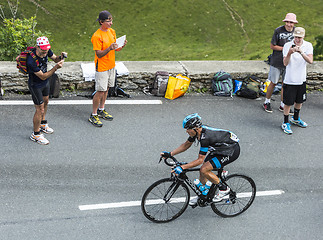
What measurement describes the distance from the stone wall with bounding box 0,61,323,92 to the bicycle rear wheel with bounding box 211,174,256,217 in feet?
14.9

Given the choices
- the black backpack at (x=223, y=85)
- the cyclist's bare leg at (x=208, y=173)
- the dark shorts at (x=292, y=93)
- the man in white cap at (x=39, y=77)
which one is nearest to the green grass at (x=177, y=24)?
the black backpack at (x=223, y=85)

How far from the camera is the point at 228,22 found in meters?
23.4

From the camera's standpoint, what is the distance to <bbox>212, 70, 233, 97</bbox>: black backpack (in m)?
10.3

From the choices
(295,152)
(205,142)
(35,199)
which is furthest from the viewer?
(295,152)

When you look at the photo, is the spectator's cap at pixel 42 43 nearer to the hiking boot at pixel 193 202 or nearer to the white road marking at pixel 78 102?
the white road marking at pixel 78 102

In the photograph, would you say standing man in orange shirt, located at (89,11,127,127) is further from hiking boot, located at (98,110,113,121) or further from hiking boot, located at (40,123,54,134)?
hiking boot, located at (40,123,54,134)

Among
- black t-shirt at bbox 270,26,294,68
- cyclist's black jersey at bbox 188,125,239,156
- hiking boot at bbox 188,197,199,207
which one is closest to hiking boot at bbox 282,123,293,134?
black t-shirt at bbox 270,26,294,68

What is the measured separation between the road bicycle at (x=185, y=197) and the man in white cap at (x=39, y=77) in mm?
2792

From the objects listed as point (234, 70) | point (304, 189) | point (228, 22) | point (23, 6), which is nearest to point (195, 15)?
point (228, 22)

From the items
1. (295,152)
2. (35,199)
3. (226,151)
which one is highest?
(226,151)

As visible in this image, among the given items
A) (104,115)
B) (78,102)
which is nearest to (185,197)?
(104,115)

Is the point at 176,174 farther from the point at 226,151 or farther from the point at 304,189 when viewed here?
the point at 304,189

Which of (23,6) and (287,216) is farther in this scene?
(23,6)

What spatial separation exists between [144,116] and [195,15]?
52.4ft
